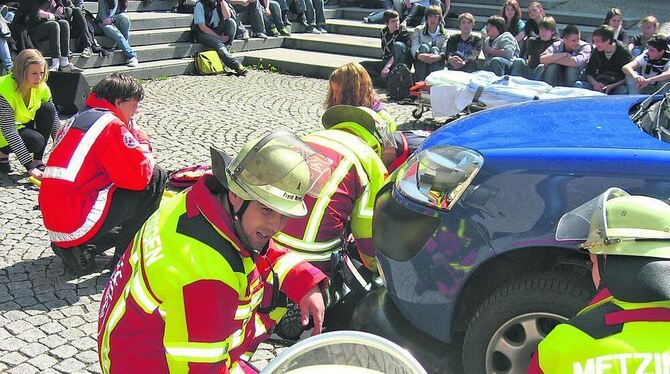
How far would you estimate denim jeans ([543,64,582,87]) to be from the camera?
1019 centimetres

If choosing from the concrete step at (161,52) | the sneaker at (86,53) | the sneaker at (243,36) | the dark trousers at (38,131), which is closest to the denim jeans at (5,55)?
the concrete step at (161,52)

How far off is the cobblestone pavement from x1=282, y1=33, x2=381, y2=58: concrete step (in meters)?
2.30

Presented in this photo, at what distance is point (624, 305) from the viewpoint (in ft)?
6.50

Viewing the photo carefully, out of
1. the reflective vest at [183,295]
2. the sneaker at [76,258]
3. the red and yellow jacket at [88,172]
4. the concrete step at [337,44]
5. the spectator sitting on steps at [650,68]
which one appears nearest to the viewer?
the reflective vest at [183,295]

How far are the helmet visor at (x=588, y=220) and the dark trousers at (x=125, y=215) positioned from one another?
3.35 meters

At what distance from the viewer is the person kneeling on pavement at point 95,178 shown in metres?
4.74

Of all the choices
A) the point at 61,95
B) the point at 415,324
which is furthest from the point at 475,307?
the point at 61,95

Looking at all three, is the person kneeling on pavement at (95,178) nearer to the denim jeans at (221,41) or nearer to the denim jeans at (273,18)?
the denim jeans at (221,41)

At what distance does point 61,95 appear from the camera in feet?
29.2

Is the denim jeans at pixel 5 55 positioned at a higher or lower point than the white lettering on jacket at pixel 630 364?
lower

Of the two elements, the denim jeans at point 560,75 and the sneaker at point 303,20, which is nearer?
the denim jeans at point 560,75

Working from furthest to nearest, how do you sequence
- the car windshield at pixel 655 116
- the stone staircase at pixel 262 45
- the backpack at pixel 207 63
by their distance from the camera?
the backpack at pixel 207 63 → the stone staircase at pixel 262 45 → the car windshield at pixel 655 116

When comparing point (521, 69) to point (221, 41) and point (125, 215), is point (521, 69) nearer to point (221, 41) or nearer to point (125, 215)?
point (221, 41)

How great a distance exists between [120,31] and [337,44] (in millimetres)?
4167
